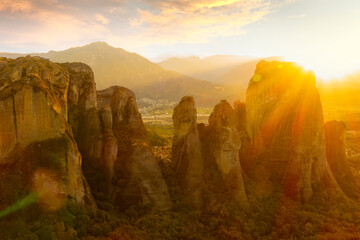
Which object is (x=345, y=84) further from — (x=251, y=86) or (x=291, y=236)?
(x=291, y=236)

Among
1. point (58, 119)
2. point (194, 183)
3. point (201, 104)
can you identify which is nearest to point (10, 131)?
point (58, 119)

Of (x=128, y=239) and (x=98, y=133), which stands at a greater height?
(x=98, y=133)

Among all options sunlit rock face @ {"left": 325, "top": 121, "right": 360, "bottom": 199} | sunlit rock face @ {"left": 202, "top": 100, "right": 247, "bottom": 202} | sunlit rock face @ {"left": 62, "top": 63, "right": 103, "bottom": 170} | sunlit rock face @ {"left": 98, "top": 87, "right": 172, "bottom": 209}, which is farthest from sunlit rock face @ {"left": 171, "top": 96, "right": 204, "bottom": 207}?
sunlit rock face @ {"left": 325, "top": 121, "right": 360, "bottom": 199}

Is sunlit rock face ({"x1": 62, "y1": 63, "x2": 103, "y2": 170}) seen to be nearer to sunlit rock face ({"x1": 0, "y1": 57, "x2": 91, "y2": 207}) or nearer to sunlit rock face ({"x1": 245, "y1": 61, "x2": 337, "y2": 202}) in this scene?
sunlit rock face ({"x1": 0, "y1": 57, "x2": 91, "y2": 207})

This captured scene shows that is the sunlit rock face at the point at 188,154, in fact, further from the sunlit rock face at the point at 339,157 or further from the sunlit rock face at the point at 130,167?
the sunlit rock face at the point at 339,157

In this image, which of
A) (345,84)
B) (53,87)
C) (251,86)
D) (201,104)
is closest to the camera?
(53,87)

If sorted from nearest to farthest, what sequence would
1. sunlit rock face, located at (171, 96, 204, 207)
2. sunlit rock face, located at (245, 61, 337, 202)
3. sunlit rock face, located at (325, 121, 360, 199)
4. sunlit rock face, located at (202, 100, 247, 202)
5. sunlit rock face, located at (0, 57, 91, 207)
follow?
1. sunlit rock face, located at (0, 57, 91, 207)
2. sunlit rock face, located at (202, 100, 247, 202)
3. sunlit rock face, located at (171, 96, 204, 207)
4. sunlit rock face, located at (245, 61, 337, 202)
5. sunlit rock face, located at (325, 121, 360, 199)

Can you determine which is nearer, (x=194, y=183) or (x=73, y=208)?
(x=73, y=208)

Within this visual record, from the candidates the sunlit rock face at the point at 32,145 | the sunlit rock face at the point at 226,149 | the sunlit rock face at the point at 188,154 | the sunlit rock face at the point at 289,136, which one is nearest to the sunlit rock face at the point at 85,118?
the sunlit rock face at the point at 32,145
